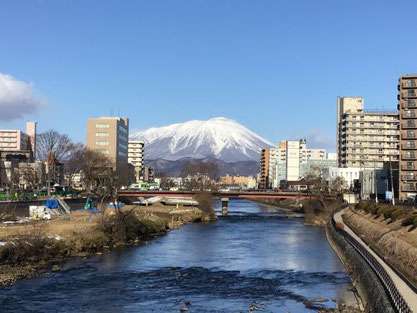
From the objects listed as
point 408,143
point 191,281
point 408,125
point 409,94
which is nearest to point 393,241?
point 191,281

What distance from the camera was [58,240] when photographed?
1633 inches

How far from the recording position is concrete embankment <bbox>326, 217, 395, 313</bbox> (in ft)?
68.3

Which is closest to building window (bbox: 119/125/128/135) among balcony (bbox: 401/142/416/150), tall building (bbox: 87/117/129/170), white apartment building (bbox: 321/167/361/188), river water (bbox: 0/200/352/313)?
tall building (bbox: 87/117/129/170)

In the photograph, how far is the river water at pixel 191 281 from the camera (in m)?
25.9

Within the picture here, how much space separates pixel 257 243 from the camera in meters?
52.8

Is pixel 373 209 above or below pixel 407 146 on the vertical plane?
below

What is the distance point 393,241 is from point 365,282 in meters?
10.9

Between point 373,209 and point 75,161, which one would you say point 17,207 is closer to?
point 373,209

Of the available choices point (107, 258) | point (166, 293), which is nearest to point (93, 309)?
point (166, 293)

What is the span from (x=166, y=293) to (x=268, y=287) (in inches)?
246

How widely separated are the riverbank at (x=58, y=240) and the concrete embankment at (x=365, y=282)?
1970 cm

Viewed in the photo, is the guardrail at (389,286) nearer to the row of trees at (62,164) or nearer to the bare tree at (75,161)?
the row of trees at (62,164)

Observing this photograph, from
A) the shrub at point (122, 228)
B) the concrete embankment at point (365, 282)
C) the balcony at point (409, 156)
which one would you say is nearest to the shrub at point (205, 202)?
the shrub at point (122, 228)

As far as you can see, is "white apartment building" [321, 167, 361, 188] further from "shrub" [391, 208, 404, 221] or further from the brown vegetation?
"shrub" [391, 208, 404, 221]
